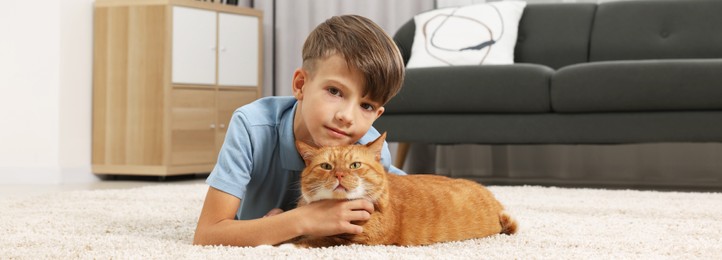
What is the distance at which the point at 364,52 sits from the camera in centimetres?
113

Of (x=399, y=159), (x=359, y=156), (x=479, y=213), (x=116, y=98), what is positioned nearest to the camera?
(x=359, y=156)

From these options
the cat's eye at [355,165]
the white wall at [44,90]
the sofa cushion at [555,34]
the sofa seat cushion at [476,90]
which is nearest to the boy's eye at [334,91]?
the cat's eye at [355,165]

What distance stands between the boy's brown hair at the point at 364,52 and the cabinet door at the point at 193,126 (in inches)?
93.6

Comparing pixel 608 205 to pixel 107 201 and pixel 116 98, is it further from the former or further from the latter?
pixel 116 98

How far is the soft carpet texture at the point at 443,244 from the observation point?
1.07 meters

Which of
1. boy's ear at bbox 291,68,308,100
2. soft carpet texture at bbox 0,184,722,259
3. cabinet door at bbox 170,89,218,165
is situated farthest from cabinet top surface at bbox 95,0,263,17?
boy's ear at bbox 291,68,308,100

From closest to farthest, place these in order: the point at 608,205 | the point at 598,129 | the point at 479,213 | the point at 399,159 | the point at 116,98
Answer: the point at 479,213, the point at 608,205, the point at 598,129, the point at 399,159, the point at 116,98

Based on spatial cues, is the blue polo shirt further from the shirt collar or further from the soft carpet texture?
the soft carpet texture

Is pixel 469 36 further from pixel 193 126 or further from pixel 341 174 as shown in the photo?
pixel 341 174

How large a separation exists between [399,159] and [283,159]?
2007 millimetres

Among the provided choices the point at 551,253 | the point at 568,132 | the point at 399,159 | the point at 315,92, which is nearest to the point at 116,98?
the point at 399,159

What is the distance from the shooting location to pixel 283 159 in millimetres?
1254

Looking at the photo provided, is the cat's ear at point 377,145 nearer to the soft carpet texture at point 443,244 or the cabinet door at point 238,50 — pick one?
the soft carpet texture at point 443,244

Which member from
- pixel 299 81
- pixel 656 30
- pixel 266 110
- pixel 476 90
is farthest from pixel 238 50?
pixel 299 81
